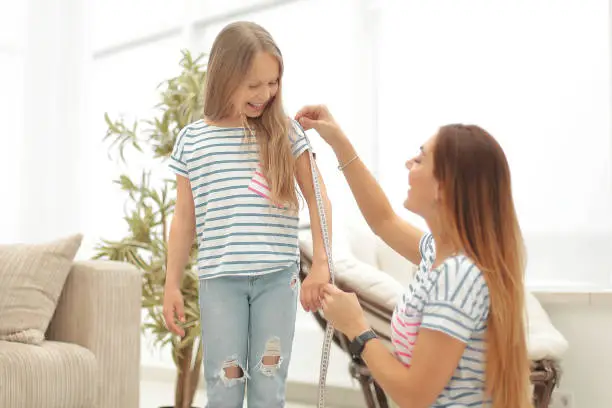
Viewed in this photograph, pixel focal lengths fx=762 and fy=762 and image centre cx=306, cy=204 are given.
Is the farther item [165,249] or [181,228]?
[165,249]

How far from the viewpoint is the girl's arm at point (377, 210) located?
5.20 feet

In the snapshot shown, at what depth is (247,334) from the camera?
74.5 inches

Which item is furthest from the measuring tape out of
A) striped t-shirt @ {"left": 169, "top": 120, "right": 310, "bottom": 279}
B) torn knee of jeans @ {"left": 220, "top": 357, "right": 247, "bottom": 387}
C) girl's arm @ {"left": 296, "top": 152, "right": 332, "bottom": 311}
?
torn knee of jeans @ {"left": 220, "top": 357, "right": 247, "bottom": 387}

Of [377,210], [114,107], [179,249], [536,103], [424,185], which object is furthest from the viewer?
[114,107]

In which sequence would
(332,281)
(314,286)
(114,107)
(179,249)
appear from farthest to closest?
(114,107) → (179,249) → (314,286) → (332,281)

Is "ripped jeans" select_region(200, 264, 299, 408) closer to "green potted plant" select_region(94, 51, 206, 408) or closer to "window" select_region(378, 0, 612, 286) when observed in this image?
"green potted plant" select_region(94, 51, 206, 408)

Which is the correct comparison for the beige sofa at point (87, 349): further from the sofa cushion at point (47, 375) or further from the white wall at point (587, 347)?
the white wall at point (587, 347)

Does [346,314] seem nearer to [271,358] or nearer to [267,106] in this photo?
[271,358]

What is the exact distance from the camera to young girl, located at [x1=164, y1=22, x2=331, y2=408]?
73.0 inches

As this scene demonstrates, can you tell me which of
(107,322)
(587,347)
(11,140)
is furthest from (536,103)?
(11,140)

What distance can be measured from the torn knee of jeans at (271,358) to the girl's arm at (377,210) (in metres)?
0.44

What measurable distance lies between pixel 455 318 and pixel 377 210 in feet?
1.72

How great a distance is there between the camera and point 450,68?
11.5ft

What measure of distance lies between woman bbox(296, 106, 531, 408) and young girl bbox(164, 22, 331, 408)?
63 cm
